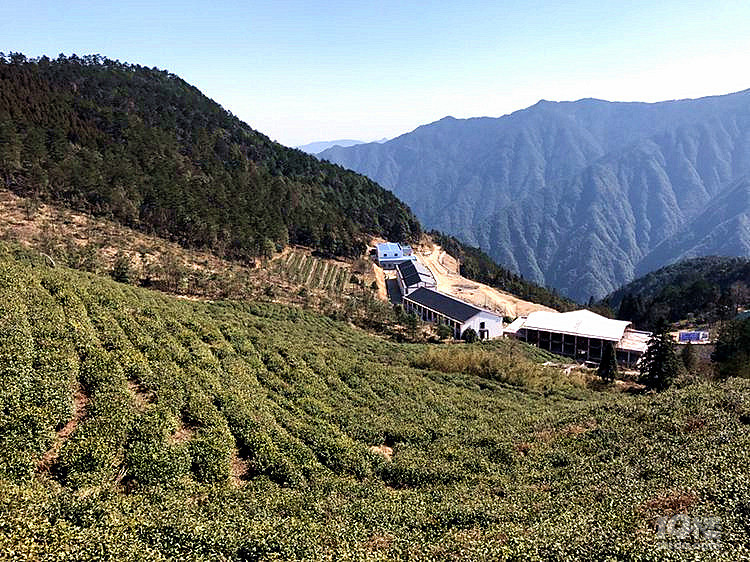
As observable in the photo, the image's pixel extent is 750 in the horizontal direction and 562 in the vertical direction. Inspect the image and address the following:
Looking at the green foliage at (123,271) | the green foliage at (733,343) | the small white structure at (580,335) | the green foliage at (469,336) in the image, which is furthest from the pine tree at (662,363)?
the green foliage at (123,271)

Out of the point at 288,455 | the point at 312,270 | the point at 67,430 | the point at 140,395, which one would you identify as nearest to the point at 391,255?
the point at 312,270

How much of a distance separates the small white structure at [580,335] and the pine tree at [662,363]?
17.9 meters

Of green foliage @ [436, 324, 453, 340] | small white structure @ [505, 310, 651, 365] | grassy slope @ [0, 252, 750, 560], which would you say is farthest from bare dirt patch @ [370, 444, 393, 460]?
small white structure @ [505, 310, 651, 365]

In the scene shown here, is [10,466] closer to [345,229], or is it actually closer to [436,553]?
[436,553]

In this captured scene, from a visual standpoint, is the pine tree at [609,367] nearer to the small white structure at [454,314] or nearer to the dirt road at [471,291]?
the small white structure at [454,314]

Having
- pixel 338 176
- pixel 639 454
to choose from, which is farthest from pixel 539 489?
pixel 338 176

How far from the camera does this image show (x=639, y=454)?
1571 cm

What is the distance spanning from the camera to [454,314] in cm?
6175

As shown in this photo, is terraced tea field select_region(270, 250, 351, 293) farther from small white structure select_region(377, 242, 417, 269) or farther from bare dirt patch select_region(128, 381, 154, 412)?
bare dirt patch select_region(128, 381, 154, 412)

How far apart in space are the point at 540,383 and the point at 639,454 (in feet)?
57.6

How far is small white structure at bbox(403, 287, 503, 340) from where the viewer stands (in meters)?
59.2

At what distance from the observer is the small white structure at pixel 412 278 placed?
77.0 metres

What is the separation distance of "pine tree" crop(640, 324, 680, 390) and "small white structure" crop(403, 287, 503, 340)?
70.9 feet

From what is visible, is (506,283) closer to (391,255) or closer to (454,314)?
(391,255)
